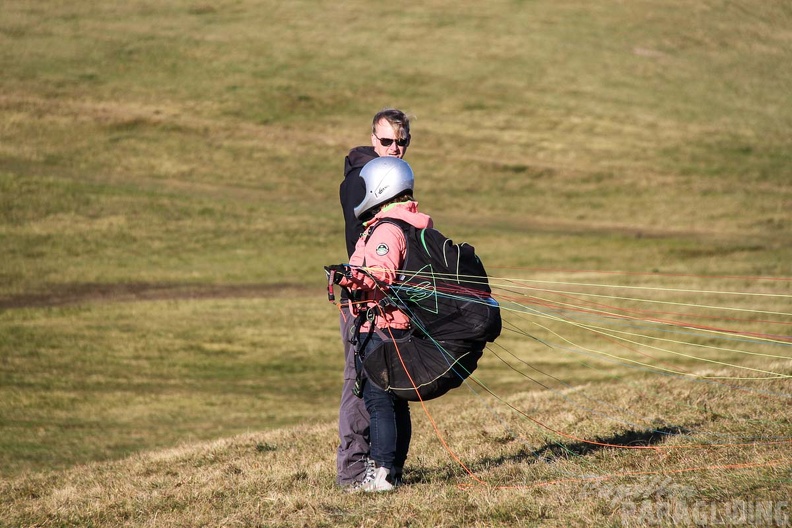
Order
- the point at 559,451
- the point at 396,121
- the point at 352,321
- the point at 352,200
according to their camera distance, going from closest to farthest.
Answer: the point at 352,321, the point at 352,200, the point at 396,121, the point at 559,451

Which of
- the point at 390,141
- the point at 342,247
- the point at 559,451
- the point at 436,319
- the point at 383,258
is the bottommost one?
the point at 559,451

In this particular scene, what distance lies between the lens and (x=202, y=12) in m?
49.2

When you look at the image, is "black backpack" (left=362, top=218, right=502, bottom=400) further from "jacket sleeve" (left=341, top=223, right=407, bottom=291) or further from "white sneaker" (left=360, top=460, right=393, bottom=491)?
"white sneaker" (left=360, top=460, right=393, bottom=491)

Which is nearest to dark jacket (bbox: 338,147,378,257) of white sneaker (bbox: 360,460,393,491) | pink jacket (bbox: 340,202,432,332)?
pink jacket (bbox: 340,202,432,332)

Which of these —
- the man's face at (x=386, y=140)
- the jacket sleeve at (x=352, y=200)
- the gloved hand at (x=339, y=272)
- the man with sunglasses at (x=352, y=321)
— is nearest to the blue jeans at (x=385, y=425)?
the man with sunglasses at (x=352, y=321)

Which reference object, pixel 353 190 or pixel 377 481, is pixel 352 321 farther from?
pixel 377 481

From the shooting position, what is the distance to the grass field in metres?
7.19

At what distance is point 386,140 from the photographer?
7.48 m

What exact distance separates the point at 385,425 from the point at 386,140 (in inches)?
95.8

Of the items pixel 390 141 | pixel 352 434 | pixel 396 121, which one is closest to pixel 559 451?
pixel 352 434

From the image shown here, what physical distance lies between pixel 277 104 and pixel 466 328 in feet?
122

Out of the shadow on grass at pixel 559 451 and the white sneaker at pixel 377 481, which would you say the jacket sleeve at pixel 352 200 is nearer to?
the white sneaker at pixel 377 481

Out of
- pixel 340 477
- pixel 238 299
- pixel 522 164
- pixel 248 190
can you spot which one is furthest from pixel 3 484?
pixel 522 164

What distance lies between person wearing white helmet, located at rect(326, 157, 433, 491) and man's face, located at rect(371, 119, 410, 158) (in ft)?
2.12
